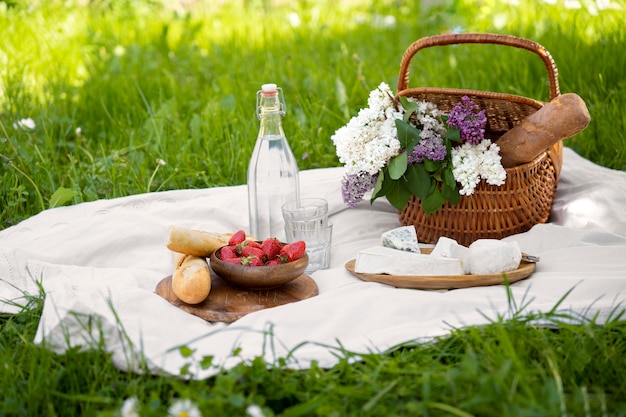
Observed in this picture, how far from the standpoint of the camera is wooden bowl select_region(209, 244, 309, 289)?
2.18 meters

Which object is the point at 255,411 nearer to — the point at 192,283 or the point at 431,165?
the point at 192,283

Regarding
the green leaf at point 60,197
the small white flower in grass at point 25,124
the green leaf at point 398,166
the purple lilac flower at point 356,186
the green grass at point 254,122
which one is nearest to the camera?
the green grass at point 254,122

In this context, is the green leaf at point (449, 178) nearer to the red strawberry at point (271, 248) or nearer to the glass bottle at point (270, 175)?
the glass bottle at point (270, 175)

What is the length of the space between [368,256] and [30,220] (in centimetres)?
130

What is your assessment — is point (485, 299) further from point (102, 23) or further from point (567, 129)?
point (102, 23)

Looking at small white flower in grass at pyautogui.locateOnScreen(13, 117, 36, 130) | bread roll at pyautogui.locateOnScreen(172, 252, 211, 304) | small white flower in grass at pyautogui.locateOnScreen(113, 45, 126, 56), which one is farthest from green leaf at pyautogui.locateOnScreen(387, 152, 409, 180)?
small white flower in grass at pyautogui.locateOnScreen(113, 45, 126, 56)

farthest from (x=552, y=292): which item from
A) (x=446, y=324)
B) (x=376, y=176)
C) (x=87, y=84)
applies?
(x=87, y=84)

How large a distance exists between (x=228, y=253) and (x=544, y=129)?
1070mm

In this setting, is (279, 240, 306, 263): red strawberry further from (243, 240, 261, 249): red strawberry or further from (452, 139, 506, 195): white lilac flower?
(452, 139, 506, 195): white lilac flower

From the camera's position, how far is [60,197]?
3021 mm

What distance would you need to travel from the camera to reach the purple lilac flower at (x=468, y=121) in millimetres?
2537

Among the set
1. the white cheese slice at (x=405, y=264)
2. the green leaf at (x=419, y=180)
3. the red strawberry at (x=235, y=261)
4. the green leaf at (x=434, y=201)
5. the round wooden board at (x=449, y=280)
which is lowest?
the round wooden board at (x=449, y=280)

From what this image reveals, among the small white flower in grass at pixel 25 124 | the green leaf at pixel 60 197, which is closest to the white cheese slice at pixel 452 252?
the green leaf at pixel 60 197

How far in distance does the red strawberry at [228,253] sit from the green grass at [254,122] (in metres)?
0.48
